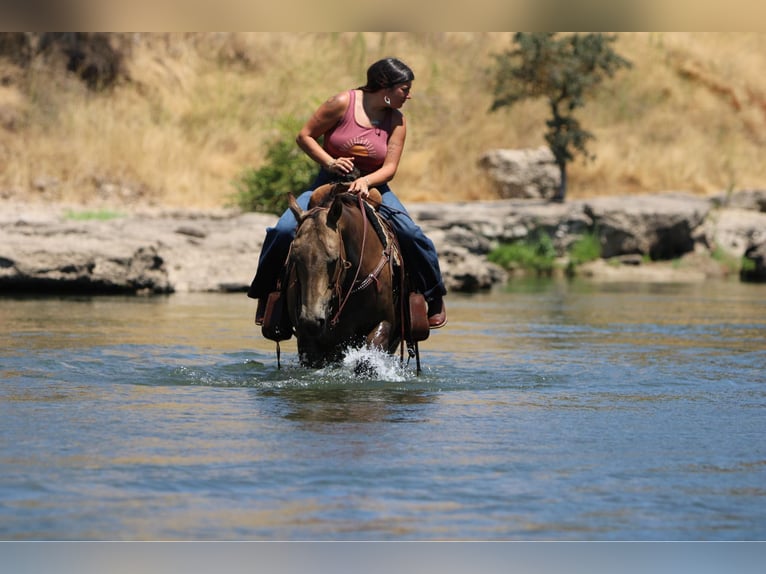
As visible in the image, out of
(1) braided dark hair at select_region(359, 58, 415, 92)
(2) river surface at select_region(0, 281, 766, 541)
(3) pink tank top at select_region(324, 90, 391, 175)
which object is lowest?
(2) river surface at select_region(0, 281, 766, 541)

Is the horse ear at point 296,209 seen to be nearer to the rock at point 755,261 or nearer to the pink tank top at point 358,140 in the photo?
the pink tank top at point 358,140

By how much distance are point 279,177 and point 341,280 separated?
22620 millimetres

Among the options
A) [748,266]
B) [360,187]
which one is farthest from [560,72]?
[360,187]

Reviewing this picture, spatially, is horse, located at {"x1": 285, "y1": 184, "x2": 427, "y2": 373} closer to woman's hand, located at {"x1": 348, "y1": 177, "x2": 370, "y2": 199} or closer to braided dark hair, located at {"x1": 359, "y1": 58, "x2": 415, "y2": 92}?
woman's hand, located at {"x1": 348, "y1": 177, "x2": 370, "y2": 199}

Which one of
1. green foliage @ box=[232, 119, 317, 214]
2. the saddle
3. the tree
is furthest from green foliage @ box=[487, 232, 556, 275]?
the saddle

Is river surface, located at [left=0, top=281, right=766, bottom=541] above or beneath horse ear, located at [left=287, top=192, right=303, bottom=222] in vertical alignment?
beneath

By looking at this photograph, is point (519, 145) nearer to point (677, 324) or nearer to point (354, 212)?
point (677, 324)

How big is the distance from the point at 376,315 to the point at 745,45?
44085mm

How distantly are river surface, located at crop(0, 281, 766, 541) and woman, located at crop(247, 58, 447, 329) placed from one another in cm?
95

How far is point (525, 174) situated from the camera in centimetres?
3794

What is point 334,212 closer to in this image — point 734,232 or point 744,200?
point 734,232

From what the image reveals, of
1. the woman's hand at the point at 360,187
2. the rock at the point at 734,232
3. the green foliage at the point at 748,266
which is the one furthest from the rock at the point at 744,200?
the woman's hand at the point at 360,187

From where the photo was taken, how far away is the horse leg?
9.59m
